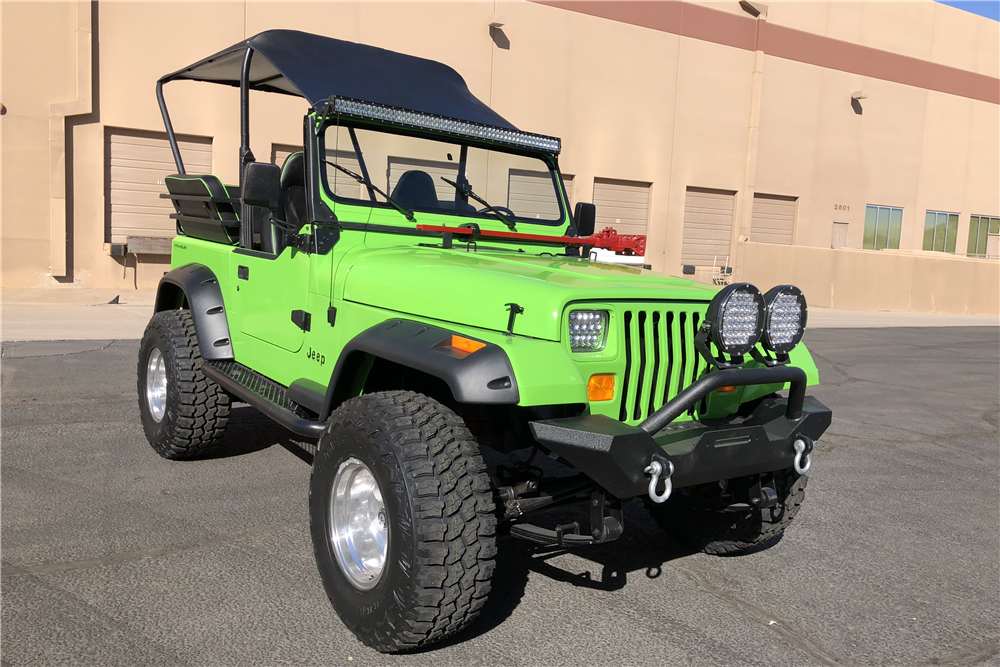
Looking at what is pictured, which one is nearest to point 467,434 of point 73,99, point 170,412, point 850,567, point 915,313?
point 850,567

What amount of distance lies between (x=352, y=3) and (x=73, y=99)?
553 centimetres

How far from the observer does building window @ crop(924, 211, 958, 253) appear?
26391 millimetres

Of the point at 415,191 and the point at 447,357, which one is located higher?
the point at 415,191

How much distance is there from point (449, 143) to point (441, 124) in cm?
12

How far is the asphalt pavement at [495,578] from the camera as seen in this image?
2930mm

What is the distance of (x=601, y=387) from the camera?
9.62 ft

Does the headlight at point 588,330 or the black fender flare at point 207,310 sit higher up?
the headlight at point 588,330

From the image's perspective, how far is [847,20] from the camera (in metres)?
23.2

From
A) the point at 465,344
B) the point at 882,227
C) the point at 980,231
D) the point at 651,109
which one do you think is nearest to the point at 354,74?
the point at 465,344

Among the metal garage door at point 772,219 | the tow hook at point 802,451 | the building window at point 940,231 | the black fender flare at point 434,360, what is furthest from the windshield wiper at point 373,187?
the building window at point 940,231

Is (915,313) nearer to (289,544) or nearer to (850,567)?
(850,567)

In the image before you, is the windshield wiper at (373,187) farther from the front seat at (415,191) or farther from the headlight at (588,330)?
the headlight at (588,330)

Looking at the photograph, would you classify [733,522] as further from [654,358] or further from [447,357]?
[447,357]

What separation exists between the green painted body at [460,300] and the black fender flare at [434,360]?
56 millimetres
